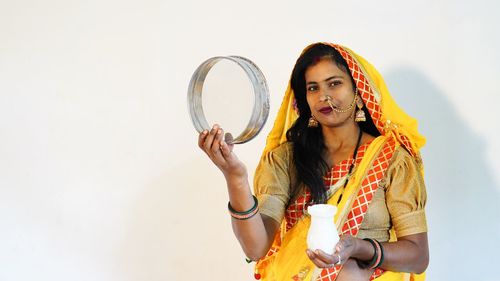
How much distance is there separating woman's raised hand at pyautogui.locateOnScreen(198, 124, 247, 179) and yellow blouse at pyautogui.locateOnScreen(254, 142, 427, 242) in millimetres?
261

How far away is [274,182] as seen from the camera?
1680 millimetres

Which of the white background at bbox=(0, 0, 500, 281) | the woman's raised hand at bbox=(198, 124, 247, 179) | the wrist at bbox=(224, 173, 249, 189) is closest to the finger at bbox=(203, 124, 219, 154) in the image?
the woman's raised hand at bbox=(198, 124, 247, 179)

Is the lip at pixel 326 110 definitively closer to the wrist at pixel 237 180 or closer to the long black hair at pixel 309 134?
the long black hair at pixel 309 134

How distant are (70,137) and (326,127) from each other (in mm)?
1035

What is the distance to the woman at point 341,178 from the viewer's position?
158cm

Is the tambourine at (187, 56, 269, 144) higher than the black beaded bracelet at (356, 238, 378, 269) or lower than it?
higher

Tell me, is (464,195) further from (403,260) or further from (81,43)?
(81,43)

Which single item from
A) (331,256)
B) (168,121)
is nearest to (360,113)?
(331,256)

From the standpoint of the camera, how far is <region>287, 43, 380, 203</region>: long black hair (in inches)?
65.5

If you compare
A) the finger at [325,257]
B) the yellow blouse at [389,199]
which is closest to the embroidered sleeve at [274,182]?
the yellow blouse at [389,199]

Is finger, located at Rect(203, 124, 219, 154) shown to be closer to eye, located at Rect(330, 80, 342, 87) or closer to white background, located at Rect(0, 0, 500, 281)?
eye, located at Rect(330, 80, 342, 87)

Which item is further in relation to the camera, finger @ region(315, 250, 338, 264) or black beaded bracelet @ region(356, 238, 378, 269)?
black beaded bracelet @ region(356, 238, 378, 269)

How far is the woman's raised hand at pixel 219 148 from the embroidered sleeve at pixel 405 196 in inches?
18.0

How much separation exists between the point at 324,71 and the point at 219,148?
1.43ft
